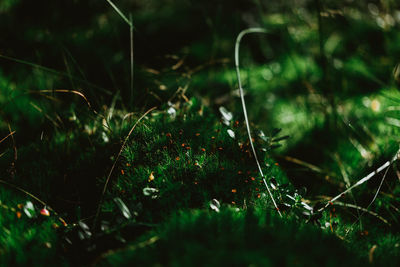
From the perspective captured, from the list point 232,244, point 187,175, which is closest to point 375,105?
point 187,175

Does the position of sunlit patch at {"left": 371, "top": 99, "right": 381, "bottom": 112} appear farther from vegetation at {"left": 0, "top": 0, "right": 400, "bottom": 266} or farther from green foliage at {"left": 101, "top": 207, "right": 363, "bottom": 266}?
green foliage at {"left": 101, "top": 207, "right": 363, "bottom": 266}

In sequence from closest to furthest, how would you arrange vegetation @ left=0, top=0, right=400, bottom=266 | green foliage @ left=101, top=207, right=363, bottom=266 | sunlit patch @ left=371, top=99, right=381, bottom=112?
green foliage @ left=101, top=207, right=363, bottom=266 < vegetation @ left=0, top=0, right=400, bottom=266 < sunlit patch @ left=371, top=99, right=381, bottom=112

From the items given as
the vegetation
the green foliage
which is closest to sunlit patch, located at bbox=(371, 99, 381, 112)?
the vegetation

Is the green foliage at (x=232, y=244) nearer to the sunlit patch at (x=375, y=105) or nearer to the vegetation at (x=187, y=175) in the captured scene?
the vegetation at (x=187, y=175)

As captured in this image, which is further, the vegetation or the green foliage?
the vegetation

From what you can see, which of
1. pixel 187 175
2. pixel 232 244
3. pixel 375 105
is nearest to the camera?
pixel 232 244

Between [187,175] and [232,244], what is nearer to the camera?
[232,244]

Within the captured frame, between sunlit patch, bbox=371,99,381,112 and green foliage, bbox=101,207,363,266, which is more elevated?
green foliage, bbox=101,207,363,266

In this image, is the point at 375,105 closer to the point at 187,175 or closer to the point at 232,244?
the point at 187,175

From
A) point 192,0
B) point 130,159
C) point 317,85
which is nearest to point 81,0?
point 192,0

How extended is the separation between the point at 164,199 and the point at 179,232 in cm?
22

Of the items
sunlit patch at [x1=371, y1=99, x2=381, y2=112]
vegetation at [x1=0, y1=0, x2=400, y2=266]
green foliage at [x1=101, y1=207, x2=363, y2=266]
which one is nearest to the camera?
green foliage at [x1=101, y1=207, x2=363, y2=266]

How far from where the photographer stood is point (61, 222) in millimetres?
1116

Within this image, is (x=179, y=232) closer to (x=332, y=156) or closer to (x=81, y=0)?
(x=332, y=156)
